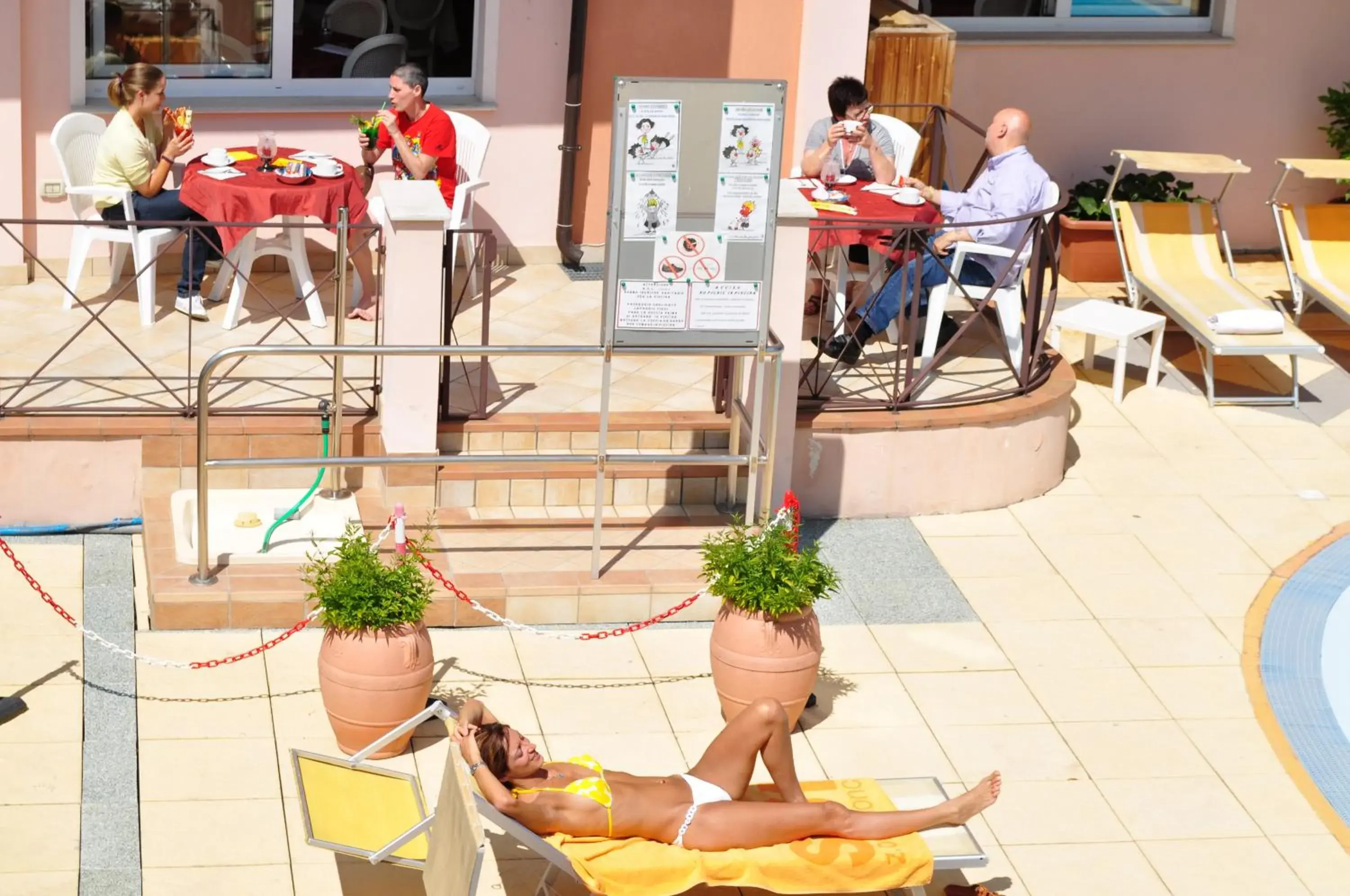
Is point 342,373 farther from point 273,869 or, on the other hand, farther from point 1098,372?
point 1098,372

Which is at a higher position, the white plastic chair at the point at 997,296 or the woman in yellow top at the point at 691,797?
the white plastic chair at the point at 997,296

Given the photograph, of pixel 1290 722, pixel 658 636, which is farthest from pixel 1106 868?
pixel 658 636

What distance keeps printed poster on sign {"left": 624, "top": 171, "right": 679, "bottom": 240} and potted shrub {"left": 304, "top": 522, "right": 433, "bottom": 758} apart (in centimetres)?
168

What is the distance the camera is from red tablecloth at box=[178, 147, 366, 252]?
9.31 metres

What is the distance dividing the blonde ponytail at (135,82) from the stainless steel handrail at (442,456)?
2310 millimetres

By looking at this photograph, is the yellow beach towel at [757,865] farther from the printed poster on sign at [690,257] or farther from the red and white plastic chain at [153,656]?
the printed poster on sign at [690,257]

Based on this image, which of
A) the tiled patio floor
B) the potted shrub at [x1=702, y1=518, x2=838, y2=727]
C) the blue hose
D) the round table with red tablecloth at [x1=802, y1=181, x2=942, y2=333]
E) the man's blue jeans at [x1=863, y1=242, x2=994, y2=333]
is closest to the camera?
the tiled patio floor

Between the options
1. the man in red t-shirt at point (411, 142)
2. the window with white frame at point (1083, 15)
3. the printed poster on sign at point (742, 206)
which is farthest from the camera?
the window with white frame at point (1083, 15)

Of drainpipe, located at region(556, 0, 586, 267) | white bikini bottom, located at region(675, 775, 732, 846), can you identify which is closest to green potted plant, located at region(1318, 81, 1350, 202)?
drainpipe, located at region(556, 0, 586, 267)

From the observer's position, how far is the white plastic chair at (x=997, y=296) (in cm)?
935

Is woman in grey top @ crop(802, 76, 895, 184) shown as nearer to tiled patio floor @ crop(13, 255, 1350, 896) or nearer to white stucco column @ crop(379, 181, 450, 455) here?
tiled patio floor @ crop(13, 255, 1350, 896)

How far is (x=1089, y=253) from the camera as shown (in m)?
12.2

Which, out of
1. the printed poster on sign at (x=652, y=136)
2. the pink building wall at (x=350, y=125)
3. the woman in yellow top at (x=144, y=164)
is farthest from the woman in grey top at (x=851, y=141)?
the woman in yellow top at (x=144, y=164)

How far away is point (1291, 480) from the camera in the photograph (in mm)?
9812
